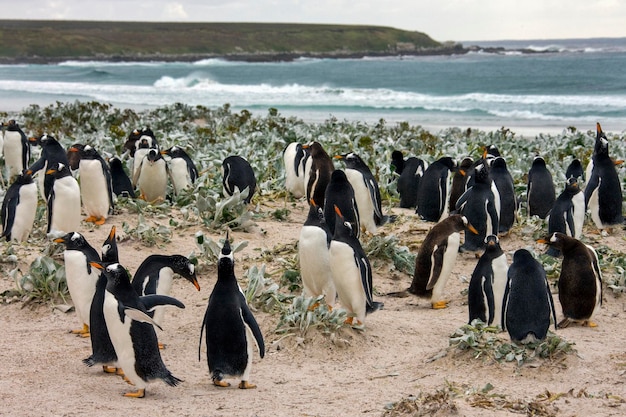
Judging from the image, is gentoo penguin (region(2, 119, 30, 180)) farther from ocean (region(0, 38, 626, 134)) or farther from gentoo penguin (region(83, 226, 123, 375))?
ocean (region(0, 38, 626, 134))

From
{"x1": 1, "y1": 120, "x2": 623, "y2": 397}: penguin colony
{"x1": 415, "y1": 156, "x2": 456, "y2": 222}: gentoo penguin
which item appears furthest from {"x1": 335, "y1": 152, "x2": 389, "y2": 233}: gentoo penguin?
{"x1": 415, "y1": 156, "x2": 456, "y2": 222}: gentoo penguin

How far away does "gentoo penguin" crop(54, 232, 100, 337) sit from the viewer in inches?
215

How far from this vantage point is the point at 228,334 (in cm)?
475

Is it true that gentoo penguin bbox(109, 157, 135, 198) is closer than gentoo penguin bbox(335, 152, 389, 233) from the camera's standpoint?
No

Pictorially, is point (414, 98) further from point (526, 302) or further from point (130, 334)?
point (130, 334)

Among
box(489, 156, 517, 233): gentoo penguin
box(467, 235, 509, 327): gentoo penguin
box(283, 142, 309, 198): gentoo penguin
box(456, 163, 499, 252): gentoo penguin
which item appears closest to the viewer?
box(467, 235, 509, 327): gentoo penguin

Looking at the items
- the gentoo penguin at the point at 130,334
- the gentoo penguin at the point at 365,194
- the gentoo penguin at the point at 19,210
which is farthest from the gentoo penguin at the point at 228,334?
the gentoo penguin at the point at 365,194

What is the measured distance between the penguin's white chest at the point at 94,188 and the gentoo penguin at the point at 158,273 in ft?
9.30

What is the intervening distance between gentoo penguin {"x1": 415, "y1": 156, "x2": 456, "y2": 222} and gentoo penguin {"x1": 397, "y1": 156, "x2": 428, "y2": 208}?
641mm

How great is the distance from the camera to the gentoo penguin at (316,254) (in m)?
6.12

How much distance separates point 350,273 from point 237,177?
3.69 meters

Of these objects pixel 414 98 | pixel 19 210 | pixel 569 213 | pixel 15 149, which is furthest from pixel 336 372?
pixel 414 98

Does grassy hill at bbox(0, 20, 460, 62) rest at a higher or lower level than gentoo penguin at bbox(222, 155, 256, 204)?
higher

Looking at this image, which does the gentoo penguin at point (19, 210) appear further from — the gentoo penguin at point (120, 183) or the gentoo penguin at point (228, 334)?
the gentoo penguin at point (228, 334)
